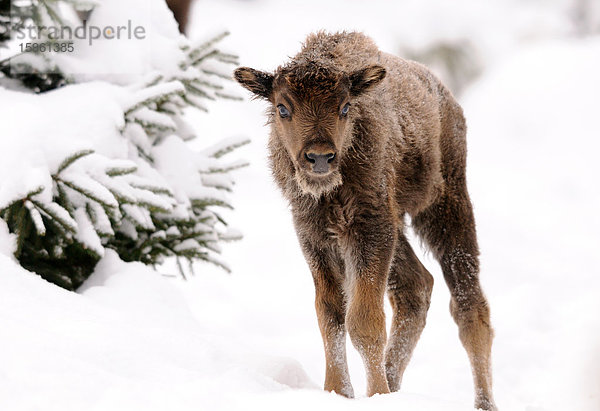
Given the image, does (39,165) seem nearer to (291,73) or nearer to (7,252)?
(7,252)

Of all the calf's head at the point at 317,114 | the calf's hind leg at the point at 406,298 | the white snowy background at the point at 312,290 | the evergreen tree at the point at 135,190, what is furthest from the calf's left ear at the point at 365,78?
the white snowy background at the point at 312,290

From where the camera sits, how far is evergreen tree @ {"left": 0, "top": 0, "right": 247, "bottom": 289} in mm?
5293

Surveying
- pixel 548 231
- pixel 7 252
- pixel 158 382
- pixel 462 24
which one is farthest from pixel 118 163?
pixel 462 24

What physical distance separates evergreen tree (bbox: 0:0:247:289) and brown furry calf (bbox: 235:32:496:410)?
1.23m

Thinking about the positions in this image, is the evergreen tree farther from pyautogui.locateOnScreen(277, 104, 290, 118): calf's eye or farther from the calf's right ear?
pyautogui.locateOnScreen(277, 104, 290, 118): calf's eye

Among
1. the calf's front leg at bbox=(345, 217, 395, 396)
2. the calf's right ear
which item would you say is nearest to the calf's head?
the calf's right ear

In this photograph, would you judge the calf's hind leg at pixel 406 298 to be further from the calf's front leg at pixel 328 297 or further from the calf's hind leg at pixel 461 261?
the calf's front leg at pixel 328 297

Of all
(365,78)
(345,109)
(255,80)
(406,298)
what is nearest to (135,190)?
(255,80)

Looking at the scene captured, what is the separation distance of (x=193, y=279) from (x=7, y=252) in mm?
5200

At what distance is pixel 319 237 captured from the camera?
16.0ft

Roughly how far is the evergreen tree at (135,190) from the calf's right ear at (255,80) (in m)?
1.07

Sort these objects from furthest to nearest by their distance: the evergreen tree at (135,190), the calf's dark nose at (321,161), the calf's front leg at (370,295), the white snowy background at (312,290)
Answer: the evergreen tree at (135,190) → the calf's front leg at (370,295) → the calf's dark nose at (321,161) → the white snowy background at (312,290)

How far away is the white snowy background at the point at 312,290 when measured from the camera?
364cm

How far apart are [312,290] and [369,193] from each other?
5983 mm
